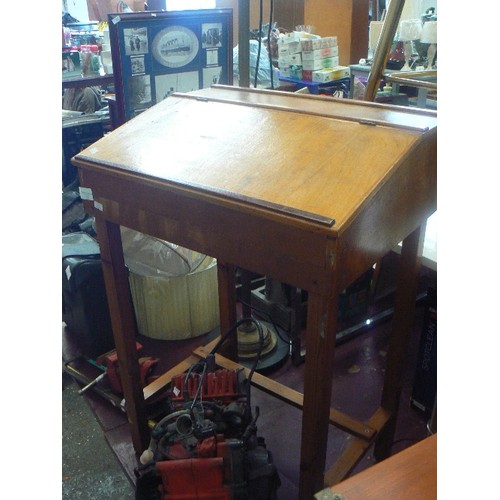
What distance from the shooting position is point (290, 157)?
111 centimetres

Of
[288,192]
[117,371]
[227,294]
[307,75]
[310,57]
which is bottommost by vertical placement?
[117,371]

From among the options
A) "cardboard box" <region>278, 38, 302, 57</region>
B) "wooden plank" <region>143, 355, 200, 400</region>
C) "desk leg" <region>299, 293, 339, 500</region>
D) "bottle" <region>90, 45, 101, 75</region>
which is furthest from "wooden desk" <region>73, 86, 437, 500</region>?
"cardboard box" <region>278, 38, 302, 57</region>

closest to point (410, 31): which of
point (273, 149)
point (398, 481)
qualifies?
point (273, 149)

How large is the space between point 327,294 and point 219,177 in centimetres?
35

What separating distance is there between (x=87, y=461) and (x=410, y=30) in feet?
9.45

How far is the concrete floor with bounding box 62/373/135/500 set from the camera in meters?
1.76

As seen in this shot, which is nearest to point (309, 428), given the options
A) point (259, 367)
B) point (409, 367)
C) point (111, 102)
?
point (259, 367)

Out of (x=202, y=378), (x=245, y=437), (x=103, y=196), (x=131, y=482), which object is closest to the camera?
(x=103, y=196)

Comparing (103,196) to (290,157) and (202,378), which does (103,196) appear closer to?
(290,157)

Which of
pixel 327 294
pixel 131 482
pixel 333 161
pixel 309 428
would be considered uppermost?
pixel 333 161

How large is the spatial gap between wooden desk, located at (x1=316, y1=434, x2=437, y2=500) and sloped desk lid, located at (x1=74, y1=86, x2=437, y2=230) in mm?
448

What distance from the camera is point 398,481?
88 centimetres

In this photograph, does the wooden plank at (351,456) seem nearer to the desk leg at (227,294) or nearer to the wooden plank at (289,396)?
the wooden plank at (289,396)

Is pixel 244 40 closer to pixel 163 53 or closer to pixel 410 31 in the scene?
pixel 163 53
